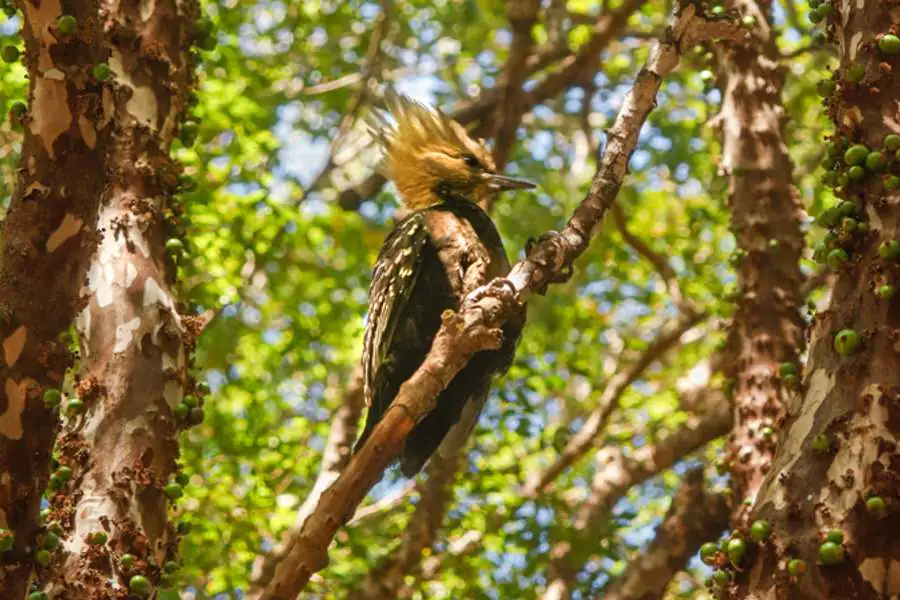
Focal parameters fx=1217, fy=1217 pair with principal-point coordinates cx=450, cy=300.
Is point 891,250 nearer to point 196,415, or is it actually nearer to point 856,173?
point 856,173

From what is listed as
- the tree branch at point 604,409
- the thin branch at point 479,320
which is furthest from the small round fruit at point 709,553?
the tree branch at point 604,409

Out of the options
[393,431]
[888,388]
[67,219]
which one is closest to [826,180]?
[888,388]

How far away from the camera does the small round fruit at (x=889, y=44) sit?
11.2ft

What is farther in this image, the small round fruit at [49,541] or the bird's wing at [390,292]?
the bird's wing at [390,292]

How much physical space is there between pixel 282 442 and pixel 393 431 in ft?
12.3

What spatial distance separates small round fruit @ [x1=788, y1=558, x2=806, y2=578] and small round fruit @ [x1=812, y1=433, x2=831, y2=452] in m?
0.30

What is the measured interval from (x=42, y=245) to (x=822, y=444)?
2.04 meters

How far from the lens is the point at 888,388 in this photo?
316 centimetres

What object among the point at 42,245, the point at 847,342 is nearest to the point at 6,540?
the point at 42,245

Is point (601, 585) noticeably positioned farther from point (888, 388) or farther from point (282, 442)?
point (888, 388)

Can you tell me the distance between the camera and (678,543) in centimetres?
578

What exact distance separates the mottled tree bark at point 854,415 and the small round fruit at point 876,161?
2 cm

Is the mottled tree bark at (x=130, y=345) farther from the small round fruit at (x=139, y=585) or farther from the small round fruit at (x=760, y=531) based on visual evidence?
the small round fruit at (x=760, y=531)

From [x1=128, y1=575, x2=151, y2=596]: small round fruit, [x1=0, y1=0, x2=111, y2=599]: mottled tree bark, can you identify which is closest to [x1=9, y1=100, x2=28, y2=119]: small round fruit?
[x1=0, y1=0, x2=111, y2=599]: mottled tree bark
